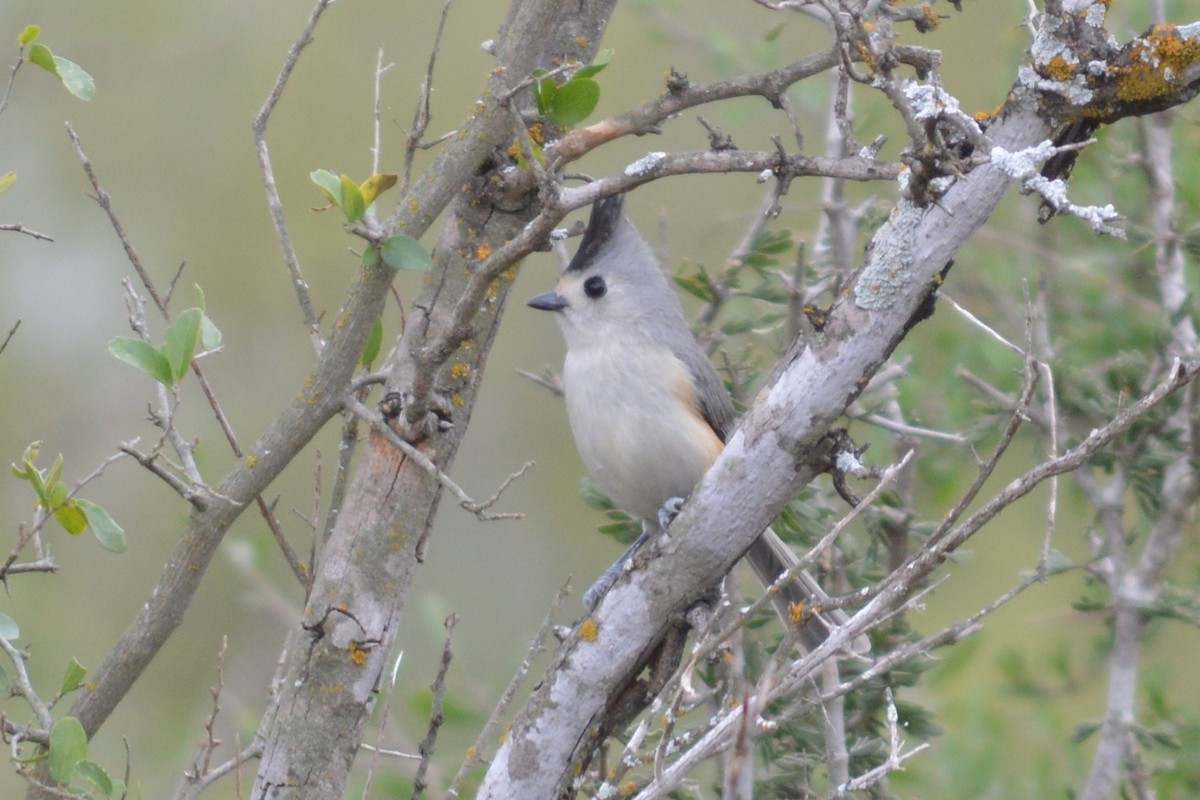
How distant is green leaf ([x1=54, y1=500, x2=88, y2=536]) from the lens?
2262 millimetres

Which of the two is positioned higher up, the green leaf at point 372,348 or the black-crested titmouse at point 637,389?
the black-crested titmouse at point 637,389

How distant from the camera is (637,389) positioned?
3.51 m

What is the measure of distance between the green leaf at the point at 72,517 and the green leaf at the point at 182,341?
29 cm

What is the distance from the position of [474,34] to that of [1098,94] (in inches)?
229

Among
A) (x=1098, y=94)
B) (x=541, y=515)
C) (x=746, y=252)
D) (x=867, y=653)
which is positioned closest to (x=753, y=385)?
(x=746, y=252)

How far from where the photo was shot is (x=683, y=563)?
235cm

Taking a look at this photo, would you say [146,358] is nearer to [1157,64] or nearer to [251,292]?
[1157,64]

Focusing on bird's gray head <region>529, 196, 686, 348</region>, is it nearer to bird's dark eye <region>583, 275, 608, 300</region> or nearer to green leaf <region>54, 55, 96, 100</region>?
bird's dark eye <region>583, 275, 608, 300</region>

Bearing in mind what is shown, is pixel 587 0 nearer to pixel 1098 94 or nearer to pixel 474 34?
pixel 1098 94

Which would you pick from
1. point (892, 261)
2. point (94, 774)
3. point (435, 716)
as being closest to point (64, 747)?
point (94, 774)

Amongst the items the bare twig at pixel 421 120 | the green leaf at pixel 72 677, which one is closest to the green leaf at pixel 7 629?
the green leaf at pixel 72 677

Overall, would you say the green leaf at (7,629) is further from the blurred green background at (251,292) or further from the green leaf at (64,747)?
the blurred green background at (251,292)

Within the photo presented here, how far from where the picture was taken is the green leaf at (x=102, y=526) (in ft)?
7.45

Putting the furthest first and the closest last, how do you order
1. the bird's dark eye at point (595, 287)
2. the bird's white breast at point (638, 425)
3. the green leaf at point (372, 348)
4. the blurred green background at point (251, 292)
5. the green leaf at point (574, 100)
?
the blurred green background at point (251, 292), the bird's dark eye at point (595, 287), the bird's white breast at point (638, 425), the green leaf at point (372, 348), the green leaf at point (574, 100)
